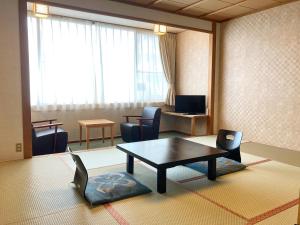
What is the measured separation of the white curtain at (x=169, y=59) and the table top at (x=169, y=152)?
3.17 metres

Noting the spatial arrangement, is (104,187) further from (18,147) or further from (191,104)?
(191,104)

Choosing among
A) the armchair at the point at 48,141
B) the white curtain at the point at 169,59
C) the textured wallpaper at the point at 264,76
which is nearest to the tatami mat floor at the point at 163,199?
the armchair at the point at 48,141

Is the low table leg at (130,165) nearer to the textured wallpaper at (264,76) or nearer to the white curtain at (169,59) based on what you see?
the textured wallpaper at (264,76)

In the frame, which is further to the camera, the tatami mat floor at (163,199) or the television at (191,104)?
the television at (191,104)

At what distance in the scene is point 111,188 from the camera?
2.44 meters

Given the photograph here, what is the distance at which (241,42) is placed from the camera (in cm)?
494

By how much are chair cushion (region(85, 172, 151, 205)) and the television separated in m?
3.22

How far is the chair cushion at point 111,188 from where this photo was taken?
2.25 m

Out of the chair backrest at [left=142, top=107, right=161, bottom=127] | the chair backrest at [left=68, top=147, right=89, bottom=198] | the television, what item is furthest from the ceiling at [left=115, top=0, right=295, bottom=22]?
the chair backrest at [left=68, top=147, right=89, bottom=198]

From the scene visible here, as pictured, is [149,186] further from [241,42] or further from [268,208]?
[241,42]

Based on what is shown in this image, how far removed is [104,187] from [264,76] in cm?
359

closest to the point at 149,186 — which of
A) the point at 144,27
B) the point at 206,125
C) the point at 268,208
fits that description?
the point at 268,208

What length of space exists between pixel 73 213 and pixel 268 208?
65.2 inches

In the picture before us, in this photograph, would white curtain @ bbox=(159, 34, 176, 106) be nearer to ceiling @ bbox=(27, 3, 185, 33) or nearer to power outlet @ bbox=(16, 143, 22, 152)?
ceiling @ bbox=(27, 3, 185, 33)
